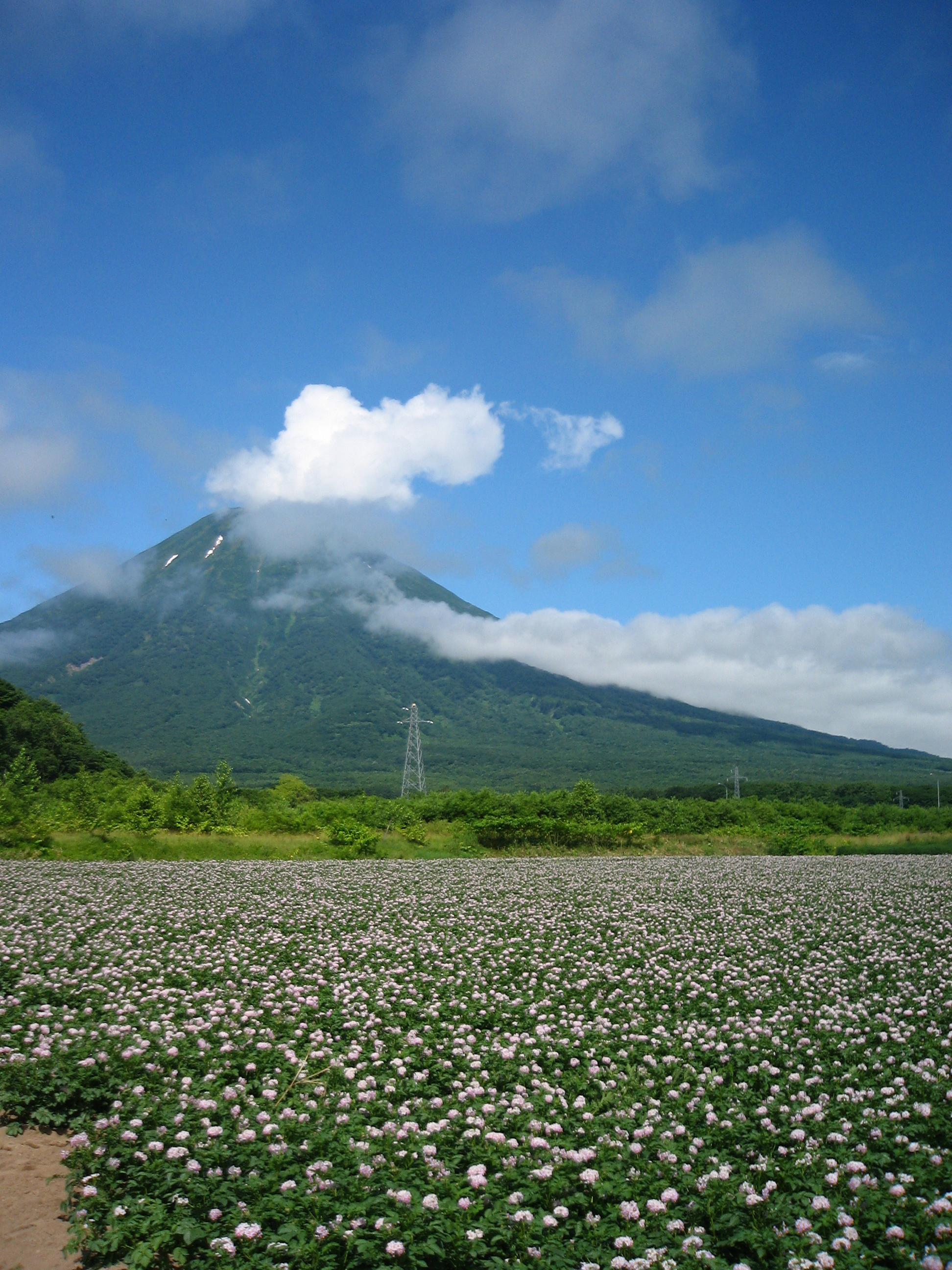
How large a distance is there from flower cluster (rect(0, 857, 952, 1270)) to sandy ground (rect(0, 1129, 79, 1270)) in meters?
0.17

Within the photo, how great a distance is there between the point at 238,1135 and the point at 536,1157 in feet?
6.66

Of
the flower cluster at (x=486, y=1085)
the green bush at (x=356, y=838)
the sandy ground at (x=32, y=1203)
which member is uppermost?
the flower cluster at (x=486, y=1085)

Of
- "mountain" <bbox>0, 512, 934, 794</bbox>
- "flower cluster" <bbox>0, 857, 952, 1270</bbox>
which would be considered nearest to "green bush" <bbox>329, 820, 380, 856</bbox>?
"flower cluster" <bbox>0, 857, 952, 1270</bbox>

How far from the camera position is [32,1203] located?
4.91m

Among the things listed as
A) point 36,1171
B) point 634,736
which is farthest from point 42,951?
point 634,736

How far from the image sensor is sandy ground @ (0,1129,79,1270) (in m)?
4.38

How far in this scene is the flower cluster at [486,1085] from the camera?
14.0 feet

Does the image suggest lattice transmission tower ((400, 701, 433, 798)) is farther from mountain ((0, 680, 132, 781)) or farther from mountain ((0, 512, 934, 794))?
mountain ((0, 680, 132, 781))

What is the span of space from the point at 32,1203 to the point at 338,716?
14966cm

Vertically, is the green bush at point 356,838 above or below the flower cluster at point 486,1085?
below

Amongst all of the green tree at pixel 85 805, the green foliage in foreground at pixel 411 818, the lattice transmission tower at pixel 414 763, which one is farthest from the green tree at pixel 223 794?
the lattice transmission tower at pixel 414 763

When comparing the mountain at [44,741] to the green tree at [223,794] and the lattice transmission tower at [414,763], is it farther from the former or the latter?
the green tree at [223,794]

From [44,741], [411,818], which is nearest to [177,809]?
[411,818]

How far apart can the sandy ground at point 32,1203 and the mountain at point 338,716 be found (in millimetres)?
87387
